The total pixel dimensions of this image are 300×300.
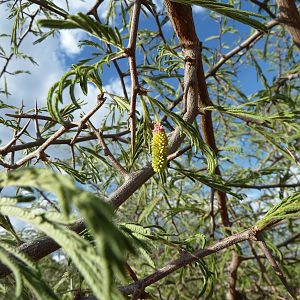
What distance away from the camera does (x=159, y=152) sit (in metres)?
0.56

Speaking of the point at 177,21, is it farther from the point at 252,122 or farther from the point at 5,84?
the point at 5,84

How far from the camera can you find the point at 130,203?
2957 millimetres

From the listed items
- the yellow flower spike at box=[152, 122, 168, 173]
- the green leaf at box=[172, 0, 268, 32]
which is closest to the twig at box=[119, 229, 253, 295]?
the yellow flower spike at box=[152, 122, 168, 173]

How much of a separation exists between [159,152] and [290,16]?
885mm

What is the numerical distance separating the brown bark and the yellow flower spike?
839 millimetres

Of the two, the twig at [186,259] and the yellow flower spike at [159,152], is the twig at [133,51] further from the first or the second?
the twig at [186,259]

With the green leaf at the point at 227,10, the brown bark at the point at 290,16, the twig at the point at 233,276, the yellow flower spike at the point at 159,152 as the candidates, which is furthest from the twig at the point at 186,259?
the twig at the point at 233,276

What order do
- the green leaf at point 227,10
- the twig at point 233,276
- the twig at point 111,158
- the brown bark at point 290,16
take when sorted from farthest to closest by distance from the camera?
the twig at point 233,276, the brown bark at point 290,16, the twig at point 111,158, the green leaf at point 227,10

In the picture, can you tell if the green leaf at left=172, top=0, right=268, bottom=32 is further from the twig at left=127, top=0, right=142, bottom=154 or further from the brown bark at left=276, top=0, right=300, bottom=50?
the brown bark at left=276, top=0, right=300, bottom=50

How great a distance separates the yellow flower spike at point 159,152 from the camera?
56cm

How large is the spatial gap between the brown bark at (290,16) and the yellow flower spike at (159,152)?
33.0 inches

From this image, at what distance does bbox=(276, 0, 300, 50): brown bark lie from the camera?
1.23 meters

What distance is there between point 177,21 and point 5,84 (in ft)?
3.21

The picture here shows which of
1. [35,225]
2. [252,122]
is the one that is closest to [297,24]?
[252,122]
